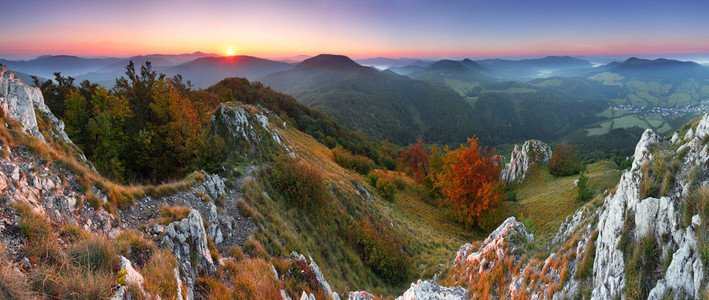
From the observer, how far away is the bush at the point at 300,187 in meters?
17.5

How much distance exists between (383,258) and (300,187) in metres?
7.27

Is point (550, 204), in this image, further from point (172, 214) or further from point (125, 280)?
point (125, 280)

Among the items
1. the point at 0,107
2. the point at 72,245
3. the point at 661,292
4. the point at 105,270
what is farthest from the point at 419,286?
the point at 0,107

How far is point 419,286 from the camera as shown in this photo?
951 centimetres

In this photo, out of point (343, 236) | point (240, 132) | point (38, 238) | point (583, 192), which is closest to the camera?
point (38, 238)

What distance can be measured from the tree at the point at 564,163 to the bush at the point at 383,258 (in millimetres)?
34027

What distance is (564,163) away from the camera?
38375 millimetres

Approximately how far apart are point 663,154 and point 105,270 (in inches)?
561

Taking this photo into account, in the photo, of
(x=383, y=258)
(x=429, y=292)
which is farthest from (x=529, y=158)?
(x=429, y=292)

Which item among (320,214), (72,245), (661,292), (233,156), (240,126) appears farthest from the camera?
(240,126)

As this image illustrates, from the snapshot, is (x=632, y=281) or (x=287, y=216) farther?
(x=287, y=216)

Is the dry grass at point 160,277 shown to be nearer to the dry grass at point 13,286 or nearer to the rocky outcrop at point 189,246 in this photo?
the rocky outcrop at point 189,246

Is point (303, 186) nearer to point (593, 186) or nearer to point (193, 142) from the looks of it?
point (193, 142)

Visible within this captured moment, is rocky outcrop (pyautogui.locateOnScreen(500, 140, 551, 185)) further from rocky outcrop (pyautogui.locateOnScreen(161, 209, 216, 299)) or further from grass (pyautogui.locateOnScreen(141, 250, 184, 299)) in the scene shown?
grass (pyautogui.locateOnScreen(141, 250, 184, 299))
